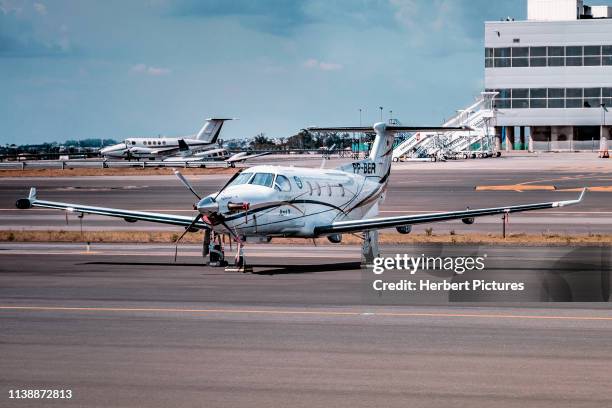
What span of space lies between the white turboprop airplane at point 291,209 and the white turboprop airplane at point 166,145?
104382mm

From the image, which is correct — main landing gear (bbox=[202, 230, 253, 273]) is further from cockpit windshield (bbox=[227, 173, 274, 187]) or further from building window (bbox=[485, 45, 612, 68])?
building window (bbox=[485, 45, 612, 68])

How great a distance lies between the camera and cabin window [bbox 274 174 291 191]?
2764 centimetres

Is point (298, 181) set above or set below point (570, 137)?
below

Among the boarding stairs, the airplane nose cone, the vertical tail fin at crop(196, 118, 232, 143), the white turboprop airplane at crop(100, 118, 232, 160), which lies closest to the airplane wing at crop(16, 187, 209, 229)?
the airplane nose cone

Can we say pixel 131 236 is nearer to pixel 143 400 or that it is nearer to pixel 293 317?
pixel 293 317

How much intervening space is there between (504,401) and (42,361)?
21.8ft

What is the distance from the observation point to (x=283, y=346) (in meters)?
16.5

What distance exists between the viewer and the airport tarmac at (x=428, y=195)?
4372cm

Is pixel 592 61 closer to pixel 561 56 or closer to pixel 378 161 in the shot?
pixel 561 56

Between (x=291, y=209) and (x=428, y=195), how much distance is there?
3516cm

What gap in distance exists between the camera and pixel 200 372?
14586mm

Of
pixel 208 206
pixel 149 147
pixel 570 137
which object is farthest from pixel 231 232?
pixel 570 137

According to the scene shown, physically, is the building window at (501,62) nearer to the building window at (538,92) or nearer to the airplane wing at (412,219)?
the building window at (538,92)

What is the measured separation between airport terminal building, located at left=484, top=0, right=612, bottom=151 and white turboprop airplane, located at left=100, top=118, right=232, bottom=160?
124 feet
